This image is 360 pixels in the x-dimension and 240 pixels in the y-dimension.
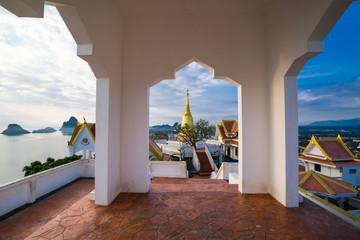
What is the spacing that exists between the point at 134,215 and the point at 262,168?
298cm

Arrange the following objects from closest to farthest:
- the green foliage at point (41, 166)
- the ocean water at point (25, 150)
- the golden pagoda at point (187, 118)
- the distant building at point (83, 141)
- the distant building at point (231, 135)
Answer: the ocean water at point (25, 150)
the green foliage at point (41, 166)
the distant building at point (83, 141)
the distant building at point (231, 135)
the golden pagoda at point (187, 118)

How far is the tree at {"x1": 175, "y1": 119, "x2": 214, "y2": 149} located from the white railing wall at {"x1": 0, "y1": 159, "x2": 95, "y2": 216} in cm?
1047

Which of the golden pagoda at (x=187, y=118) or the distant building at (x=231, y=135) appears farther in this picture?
the golden pagoda at (x=187, y=118)

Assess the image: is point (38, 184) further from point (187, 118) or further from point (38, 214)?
point (187, 118)

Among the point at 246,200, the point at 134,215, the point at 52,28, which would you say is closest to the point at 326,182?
the point at 246,200

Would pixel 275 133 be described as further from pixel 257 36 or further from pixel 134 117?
pixel 134 117

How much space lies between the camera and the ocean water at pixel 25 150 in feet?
14.5

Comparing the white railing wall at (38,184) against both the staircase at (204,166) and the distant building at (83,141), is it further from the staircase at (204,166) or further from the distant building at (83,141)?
the staircase at (204,166)

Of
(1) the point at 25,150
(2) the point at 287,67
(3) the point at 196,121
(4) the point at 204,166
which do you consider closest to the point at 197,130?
(3) the point at 196,121

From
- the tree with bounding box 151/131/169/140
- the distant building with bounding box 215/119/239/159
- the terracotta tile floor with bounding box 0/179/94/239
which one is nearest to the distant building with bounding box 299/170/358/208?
the distant building with bounding box 215/119/239/159

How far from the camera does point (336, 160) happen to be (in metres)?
9.50

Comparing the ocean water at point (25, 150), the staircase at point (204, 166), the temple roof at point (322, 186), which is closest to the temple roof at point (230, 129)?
the staircase at point (204, 166)

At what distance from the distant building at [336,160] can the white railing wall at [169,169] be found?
9838 millimetres

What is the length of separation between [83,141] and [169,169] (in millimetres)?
4576
